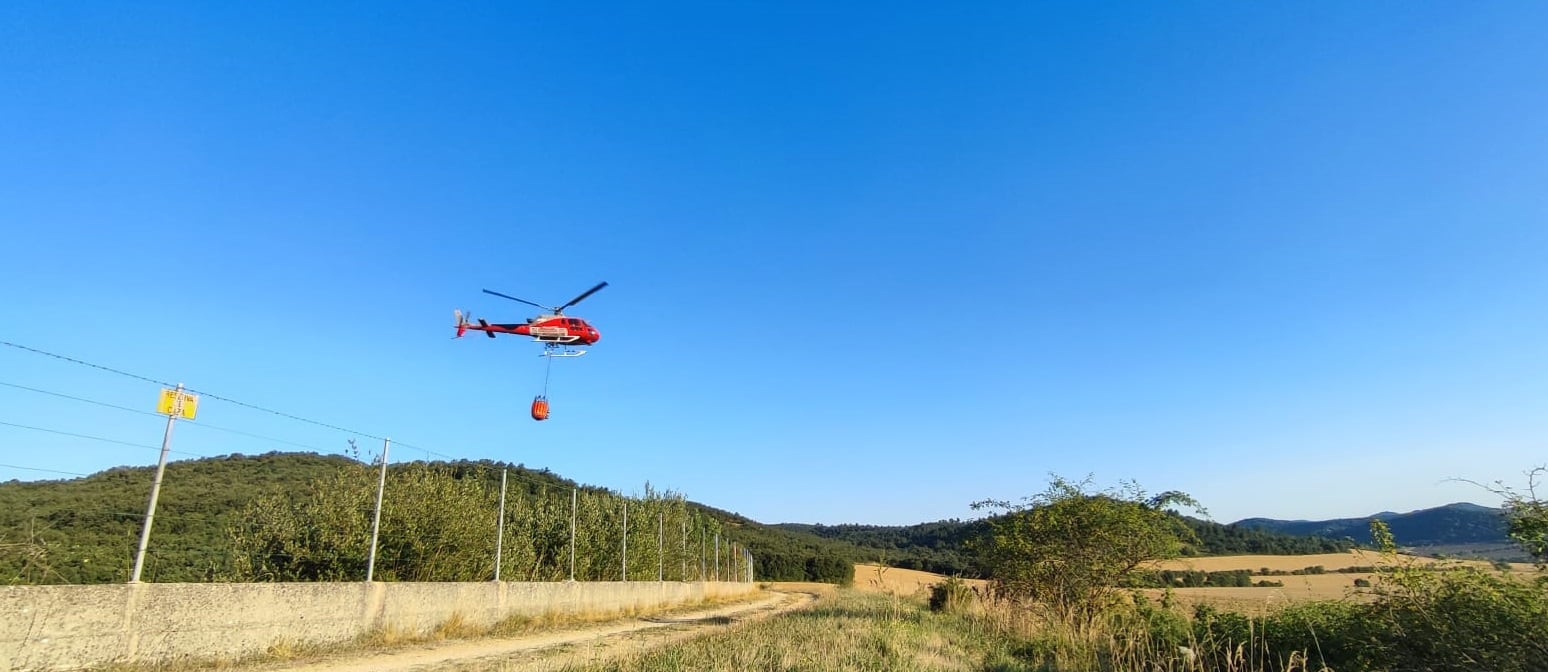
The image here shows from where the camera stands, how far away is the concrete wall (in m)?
7.73

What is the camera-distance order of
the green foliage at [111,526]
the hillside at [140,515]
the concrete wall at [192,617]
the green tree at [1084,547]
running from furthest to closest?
the green tree at [1084,547] → the hillside at [140,515] → the green foliage at [111,526] → the concrete wall at [192,617]

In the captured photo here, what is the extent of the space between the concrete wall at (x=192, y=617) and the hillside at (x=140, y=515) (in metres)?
0.96

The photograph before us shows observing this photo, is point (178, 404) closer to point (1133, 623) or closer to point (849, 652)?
point (849, 652)

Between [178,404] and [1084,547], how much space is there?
1499cm

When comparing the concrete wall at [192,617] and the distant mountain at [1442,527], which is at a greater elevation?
the distant mountain at [1442,527]

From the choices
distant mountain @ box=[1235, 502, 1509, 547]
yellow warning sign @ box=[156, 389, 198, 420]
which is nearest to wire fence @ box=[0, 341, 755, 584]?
yellow warning sign @ box=[156, 389, 198, 420]

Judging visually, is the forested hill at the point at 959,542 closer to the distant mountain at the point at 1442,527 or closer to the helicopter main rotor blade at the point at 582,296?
the distant mountain at the point at 1442,527

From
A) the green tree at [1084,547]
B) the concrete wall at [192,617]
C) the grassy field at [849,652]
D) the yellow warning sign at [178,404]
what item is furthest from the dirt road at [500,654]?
the green tree at [1084,547]

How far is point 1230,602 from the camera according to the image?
545 inches

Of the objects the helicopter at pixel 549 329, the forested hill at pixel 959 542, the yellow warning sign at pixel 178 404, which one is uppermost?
the helicopter at pixel 549 329

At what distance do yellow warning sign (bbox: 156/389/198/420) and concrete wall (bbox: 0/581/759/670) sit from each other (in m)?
2.22

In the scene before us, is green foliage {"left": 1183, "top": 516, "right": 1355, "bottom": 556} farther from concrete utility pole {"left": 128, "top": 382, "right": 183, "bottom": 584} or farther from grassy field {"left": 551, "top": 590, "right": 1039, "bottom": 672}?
concrete utility pole {"left": 128, "top": 382, "right": 183, "bottom": 584}

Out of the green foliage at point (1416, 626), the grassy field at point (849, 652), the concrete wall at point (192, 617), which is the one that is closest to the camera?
the green foliage at point (1416, 626)

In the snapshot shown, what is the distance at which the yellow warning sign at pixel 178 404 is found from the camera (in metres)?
9.49
